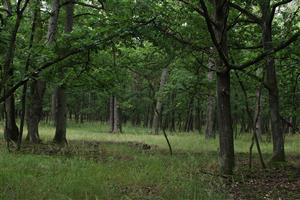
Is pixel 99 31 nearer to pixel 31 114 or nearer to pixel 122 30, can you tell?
pixel 122 30

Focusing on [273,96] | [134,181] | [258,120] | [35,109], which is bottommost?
[134,181]

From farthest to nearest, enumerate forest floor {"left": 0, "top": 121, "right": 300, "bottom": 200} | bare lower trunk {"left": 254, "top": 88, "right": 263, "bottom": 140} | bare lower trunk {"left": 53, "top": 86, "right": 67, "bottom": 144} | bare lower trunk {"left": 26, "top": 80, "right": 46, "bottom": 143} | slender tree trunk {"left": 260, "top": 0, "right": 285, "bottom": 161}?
bare lower trunk {"left": 53, "top": 86, "right": 67, "bottom": 144}
bare lower trunk {"left": 26, "top": 80, "right": 46, "bottom": 143}
slender tree trunk {"left": 260, "top": 0, "right": 285, "bottom": 161}
bare lower trunk {"left": 254, "top": 88, "right": 263, "bottom": 140}
forest floor {"left": 0, "top": 121, "right": 300, "bottom": 200}

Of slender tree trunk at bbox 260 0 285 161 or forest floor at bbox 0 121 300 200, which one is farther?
slender tree trunk at bbox 260 0 285 161

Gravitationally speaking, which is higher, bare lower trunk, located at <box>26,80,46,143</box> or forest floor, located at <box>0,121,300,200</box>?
bare lower trunk, located at <box>26,80,46,143</box>

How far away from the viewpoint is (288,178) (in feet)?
32.8

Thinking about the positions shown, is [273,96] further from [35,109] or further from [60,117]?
[35,109]

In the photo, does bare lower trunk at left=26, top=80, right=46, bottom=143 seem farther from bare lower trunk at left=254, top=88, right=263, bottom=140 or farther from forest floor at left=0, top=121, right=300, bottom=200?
bare lower trunk at left=254, top=88, right=263, bottom=140

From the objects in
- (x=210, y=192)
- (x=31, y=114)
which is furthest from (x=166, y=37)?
(x=31, y=114)

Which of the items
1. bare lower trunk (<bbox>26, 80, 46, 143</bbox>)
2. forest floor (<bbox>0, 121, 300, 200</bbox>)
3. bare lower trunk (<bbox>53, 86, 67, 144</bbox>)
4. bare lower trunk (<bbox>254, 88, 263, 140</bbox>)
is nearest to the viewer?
forest floor (<bbox>0, 121, 300, 200</bbox>)

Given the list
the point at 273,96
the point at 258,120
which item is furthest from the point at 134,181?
the point at 258,120

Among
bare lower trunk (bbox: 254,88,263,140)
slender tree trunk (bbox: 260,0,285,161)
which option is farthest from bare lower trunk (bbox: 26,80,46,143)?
slender tree trunk (bbox: 260,0,285,161)

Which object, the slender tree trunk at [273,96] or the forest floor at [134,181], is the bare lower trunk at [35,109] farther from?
the slender tree trunk at [273,96]

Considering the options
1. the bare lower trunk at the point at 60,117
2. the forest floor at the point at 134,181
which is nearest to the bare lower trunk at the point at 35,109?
the bare lower trunk at the point at 60,117

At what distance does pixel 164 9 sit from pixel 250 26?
5.91m
